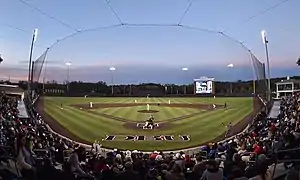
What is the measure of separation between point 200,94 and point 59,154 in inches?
794

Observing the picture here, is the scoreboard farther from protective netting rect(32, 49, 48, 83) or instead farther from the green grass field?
protective netting rect(32, 49, 48, 83)

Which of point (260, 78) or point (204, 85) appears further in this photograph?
point (204, 85)

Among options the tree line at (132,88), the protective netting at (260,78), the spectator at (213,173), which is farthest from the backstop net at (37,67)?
the spectator at (213,173)

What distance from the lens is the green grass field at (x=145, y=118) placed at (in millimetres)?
26516

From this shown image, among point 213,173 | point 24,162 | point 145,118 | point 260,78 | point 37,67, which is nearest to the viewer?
point 213,173

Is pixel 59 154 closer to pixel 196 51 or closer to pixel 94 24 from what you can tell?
pixel 94 24

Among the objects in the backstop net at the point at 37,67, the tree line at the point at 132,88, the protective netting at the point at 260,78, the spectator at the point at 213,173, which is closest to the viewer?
the spectator at the point at 213,173

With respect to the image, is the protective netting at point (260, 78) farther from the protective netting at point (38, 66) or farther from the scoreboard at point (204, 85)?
the protective netting at point (38, 66)

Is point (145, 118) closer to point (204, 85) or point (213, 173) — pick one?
point (204, 85)

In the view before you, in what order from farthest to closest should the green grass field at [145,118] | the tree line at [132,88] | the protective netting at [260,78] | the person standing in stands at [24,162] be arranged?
1. the tree line at [132,88]
2. the protective netting at [260,78]
3. the green grass field at [145,118]
4. the person standing in stands at [24,162]

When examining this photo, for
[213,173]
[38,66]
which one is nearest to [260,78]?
[38,66]

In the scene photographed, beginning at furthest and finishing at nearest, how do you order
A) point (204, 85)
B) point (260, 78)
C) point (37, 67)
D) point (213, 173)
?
point (204, 85)
point (260, 78)
point (37, 67)
point (213, 173)

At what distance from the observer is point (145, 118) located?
102 ft

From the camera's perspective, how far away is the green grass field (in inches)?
1044
